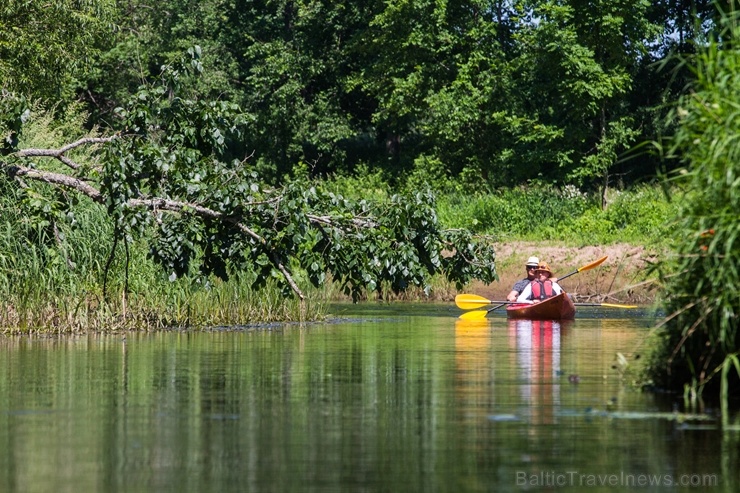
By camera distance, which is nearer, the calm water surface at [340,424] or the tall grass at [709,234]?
the calm water surface at [340,424]

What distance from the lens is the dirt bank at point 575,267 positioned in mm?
35969

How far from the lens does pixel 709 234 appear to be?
11164 millimetres

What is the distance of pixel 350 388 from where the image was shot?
43.1ft

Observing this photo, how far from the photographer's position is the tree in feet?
67.6

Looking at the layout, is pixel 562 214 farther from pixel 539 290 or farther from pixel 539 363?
pixel 539 363

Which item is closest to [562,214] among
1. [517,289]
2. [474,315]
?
[517,289]

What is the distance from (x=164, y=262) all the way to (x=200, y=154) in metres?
1.65

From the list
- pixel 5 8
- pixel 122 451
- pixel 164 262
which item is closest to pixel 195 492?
pixel 122 451

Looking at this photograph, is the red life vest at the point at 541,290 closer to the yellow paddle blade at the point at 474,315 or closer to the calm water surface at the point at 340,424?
the yellow paddle blade at the point at 474,315

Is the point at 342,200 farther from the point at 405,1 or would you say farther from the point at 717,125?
the point at 405,1

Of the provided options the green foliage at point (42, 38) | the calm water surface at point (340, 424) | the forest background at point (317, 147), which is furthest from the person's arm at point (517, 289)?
the green foliage at point (42, 38)

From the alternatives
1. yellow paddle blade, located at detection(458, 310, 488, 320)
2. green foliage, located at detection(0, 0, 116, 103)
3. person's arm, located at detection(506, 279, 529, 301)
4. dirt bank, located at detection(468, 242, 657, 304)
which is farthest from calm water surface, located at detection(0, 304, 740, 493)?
dirt bank, located at detection(468, 242, 657, 304)

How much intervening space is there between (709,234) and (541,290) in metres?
16.3

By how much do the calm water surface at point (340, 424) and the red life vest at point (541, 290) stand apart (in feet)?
29.8
